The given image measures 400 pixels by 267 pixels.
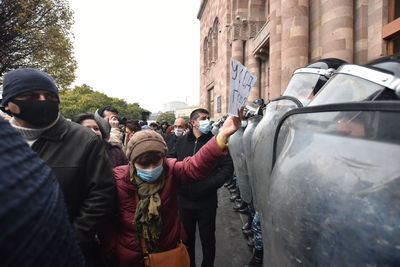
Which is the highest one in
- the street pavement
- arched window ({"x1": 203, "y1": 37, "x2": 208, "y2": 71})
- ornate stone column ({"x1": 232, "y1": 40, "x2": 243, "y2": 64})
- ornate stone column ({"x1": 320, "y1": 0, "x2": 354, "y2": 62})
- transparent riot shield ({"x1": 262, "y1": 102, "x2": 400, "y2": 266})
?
arched window ({"x1": 203, "y1": 37, "x2": 208, "y2": 71})

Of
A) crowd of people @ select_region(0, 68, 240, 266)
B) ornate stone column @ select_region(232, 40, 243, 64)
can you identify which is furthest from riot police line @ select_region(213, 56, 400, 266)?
ornate stone column @ select_region(232, 40, 243, 64)

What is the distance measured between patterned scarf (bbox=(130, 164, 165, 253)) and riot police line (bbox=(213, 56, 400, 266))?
894 mm

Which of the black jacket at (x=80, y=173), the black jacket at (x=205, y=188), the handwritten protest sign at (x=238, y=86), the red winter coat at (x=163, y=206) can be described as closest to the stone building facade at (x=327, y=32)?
the black jacket at (x=205, y=188)

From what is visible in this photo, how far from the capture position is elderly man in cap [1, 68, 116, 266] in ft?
4.90

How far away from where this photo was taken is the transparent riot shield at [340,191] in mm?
528

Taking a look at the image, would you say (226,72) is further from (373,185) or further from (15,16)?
(373,185)

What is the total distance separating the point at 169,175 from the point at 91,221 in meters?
0.56

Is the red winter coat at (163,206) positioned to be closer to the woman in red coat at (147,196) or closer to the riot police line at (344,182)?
the woman in red coat at (147,196)

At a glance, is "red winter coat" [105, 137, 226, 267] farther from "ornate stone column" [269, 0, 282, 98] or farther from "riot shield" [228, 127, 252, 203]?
"ornate stone column" [269, 0, 282, 98]

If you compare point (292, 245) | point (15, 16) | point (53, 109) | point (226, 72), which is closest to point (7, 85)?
point (53, 109)

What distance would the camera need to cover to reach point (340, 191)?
594 mm

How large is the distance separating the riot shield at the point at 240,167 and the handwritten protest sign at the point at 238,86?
4.53ft

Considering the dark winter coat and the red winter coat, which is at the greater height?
the dark winter coat

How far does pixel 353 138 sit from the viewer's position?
2.13ft
